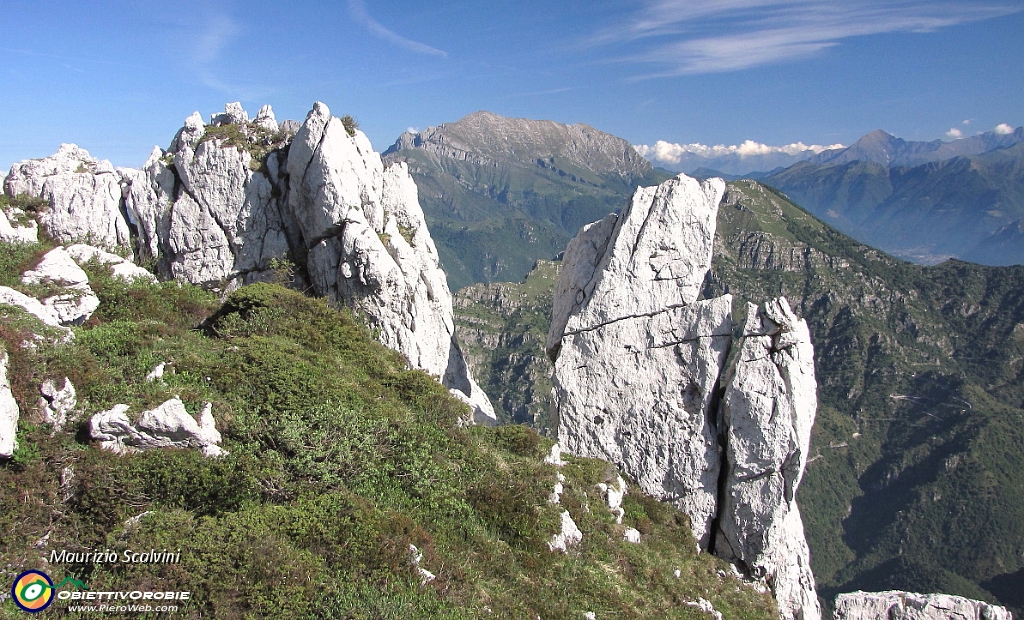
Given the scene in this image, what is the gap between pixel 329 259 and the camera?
1216 inches

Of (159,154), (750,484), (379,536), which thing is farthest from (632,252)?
(159,154)

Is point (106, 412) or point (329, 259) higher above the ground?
point (329, 259)

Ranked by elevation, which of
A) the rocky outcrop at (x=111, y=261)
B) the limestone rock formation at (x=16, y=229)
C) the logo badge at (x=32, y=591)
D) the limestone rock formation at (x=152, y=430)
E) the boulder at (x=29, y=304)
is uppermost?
the limestone rock formation at (x=16, y=229)

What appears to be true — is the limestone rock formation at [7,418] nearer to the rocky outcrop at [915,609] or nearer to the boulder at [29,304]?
the boulder at [29,304]

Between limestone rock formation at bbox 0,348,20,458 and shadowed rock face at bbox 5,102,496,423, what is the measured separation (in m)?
17.1

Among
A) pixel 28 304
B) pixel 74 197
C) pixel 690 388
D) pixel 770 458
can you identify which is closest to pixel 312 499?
pixel 28 304

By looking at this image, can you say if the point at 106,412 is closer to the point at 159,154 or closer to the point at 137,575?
the point at 137,575

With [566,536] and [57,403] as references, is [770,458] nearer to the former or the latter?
[566,536]

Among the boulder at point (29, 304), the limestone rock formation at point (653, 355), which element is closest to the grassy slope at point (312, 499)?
the boulder at point (29, 304)

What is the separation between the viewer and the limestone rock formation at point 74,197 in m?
31.7

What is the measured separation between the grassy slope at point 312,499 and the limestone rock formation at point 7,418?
328mm

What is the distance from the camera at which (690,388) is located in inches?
1022

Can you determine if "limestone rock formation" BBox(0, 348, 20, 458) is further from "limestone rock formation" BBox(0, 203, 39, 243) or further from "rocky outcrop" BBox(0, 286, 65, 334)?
"limestone rock formation" BBox(0, 203, 39, 243)

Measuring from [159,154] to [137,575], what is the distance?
3394 cm
